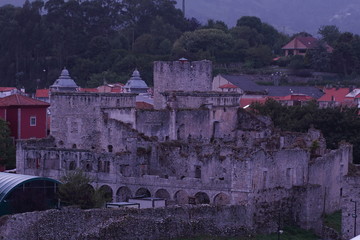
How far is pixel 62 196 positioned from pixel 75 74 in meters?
58.0

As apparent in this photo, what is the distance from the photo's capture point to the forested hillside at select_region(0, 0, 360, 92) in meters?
102

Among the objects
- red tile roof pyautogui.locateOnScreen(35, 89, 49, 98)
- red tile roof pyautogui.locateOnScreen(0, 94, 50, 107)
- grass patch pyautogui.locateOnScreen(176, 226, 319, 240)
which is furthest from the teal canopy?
red tile roof pyautogui.locateOnScreen(35, 89, 49, 98)

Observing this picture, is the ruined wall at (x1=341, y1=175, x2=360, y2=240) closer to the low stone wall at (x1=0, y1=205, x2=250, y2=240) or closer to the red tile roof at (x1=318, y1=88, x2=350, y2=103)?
the low stone wall at (x1=0, y1=205, x2=250, y2=240)

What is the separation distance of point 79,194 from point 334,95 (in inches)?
2063

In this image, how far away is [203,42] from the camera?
10812 cm

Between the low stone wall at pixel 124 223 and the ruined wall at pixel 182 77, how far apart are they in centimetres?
1633

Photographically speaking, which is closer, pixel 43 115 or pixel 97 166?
pixel 97 166

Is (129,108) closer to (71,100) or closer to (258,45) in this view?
(71,100)

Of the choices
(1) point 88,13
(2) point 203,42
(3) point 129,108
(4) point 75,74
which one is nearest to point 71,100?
(3) point 129,108

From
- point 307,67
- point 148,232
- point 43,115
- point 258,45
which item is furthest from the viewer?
point 258,45

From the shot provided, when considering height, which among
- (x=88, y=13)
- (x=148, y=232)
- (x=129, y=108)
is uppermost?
(x=88, y=13)

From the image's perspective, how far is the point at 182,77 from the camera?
58.3 meters

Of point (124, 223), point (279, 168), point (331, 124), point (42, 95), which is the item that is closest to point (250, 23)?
point (42, 95)

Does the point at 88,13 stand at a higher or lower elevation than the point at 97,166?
higher
